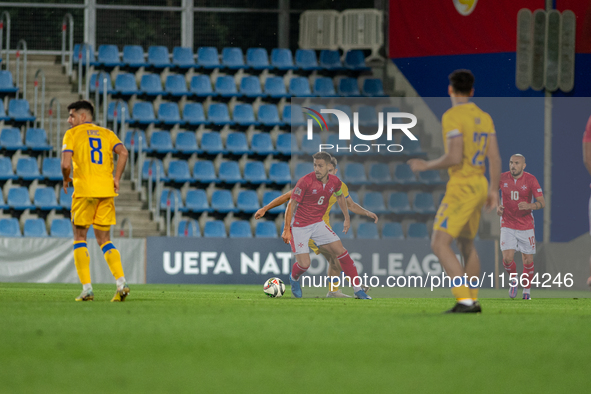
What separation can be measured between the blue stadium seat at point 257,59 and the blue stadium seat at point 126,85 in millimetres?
2788

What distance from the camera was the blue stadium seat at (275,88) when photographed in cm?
2119

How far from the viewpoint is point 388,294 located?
1387 cm

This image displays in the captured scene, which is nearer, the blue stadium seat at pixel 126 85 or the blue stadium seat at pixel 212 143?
the blue stadium seat at pixel 212 143

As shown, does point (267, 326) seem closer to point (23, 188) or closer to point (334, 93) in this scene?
point (23, 188)

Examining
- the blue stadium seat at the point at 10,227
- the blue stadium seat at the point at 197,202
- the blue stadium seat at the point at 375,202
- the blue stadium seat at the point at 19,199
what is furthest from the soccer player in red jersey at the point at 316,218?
the blue stadium seat at the point at 19,199

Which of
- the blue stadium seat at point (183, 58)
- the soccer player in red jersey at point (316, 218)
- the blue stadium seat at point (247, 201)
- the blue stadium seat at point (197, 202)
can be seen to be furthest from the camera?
the blue stadium seat at point (183, 58)

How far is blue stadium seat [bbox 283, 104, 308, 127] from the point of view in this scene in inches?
756

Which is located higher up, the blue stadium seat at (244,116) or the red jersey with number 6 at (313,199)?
the blue stadium seat at (244,116)

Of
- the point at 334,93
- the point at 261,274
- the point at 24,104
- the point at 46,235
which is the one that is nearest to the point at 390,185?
the point at 261,274

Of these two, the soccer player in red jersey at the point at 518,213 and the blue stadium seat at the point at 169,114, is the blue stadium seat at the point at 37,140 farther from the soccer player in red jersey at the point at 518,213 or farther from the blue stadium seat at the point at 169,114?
the soccer player in red jersey at the point at 518,213

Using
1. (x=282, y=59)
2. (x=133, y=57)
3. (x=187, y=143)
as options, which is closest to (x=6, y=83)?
(x=133, y=57)

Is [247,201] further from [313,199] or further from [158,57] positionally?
[313,199]

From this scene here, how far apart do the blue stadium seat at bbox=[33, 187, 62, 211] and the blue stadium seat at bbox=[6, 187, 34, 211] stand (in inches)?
6.0

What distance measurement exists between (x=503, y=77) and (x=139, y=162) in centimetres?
744
